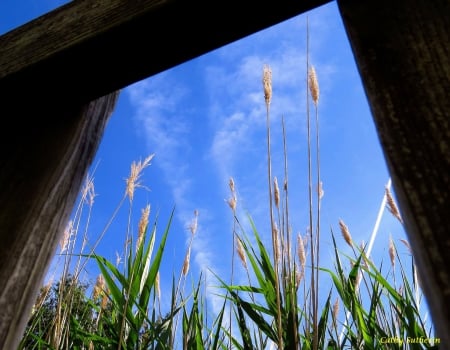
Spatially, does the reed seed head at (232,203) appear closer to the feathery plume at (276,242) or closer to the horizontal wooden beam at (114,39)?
the feathery plume at (276,242)

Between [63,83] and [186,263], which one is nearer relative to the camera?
[63,83]

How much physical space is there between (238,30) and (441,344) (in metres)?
0.30

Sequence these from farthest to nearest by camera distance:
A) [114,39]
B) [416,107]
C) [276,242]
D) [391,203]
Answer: [391,203]
[276,242]
[114,39]
[416,107]

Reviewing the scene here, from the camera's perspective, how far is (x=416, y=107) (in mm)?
302

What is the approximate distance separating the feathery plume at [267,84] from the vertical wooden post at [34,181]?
122 centimetres

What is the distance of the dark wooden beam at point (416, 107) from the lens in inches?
10.1

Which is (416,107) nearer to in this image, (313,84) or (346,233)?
(313,84)

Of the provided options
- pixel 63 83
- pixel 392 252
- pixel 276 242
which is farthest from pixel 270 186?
pixel 63 83

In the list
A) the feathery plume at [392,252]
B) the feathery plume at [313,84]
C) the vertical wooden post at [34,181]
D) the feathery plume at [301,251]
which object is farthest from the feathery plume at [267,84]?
the vertical wooden post at [34,181]

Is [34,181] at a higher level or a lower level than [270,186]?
lower

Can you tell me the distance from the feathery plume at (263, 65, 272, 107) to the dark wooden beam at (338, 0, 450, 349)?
134cm

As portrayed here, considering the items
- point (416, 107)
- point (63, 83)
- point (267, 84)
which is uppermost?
point (267, 84)

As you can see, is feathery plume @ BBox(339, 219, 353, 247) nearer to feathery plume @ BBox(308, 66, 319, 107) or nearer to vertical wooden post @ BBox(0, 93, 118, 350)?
feathery plume @ BBox(308, 66, 319, 107)

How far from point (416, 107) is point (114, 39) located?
0.26m
